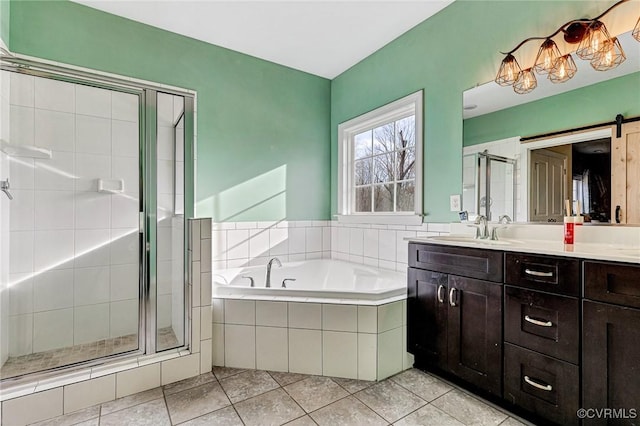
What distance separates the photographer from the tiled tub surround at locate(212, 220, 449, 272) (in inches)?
106

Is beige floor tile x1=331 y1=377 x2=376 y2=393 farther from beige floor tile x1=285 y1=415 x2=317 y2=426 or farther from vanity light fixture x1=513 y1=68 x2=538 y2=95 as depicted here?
vanity light fixture x1=513 y1=68 x2=538 y2=95

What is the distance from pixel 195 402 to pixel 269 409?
0.41 meters

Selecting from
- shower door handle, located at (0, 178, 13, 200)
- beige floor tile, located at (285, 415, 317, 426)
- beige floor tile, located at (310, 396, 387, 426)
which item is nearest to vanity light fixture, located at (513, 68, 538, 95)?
beige floor tile, located at (310, 396, 387, 426)

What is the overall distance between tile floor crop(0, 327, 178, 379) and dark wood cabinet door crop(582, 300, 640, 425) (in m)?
2.15

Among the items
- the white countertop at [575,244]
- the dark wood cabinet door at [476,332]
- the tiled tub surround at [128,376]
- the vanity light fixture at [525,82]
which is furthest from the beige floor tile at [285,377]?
the vanity light fixture at [525,82]

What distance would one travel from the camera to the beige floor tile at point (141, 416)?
60.7 inches

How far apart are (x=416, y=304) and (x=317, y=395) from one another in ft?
2.66

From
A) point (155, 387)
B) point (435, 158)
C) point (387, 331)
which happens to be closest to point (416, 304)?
point (387, 331)

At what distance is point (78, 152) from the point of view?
81.4 inches

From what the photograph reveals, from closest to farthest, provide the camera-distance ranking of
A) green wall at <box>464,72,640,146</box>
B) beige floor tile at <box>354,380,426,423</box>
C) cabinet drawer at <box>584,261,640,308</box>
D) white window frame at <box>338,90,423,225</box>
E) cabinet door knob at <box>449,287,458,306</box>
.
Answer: cabinet drawer at <box>584,261,640,308</box> → green wall at <box>464,72,640,146</box> → beige floor tile at <box>354,380,426,423</box> → cabinet door knob at <box>449,287,458,306</box> → white window frame at <box>338,90,423,225</box>

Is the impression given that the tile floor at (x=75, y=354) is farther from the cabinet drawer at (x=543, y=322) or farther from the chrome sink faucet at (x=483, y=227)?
the chrome sink faucet at (x=483, y=227)

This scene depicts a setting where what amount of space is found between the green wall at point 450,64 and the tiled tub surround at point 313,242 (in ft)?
1.28

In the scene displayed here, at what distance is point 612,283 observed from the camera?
1213mm

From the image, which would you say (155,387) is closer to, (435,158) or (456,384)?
(456,384)
